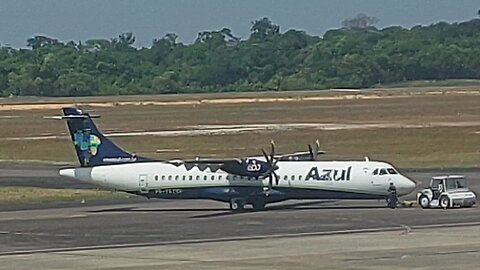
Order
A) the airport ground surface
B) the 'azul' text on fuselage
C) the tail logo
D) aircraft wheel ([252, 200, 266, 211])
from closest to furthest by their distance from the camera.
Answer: the airport ground surface → the 'azul' text on fuselage → aircraft wheel ([252, 200, 266, 211]) → the tail logo

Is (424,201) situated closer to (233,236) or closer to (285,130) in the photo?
(233,236)

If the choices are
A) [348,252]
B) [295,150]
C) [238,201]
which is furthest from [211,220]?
[295,150]

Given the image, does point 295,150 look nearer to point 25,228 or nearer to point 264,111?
point 25,228

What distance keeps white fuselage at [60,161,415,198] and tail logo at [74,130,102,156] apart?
1011 mm

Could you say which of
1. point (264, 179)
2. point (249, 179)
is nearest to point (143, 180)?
point (249, 179)

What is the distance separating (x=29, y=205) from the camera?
6612 centimetres

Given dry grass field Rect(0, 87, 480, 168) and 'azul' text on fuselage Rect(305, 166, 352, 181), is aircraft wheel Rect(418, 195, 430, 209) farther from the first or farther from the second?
dry grass field Rect(0, 87, 480, 168)

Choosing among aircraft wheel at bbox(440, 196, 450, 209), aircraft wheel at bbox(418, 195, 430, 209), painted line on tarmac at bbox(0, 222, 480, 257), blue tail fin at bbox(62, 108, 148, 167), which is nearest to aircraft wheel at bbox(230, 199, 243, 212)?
blue tail fin at bbox(62, 108, 148, 167)

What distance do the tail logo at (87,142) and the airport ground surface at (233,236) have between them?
2.68 m

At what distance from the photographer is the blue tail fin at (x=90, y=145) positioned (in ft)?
212

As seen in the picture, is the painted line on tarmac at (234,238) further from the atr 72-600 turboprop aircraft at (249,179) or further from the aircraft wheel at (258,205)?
the aircraft wheel at (258,205)

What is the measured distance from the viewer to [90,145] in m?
65.1

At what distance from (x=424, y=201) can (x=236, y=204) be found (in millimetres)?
8223

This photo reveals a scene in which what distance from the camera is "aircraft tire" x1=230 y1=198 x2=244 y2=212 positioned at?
61344mm
